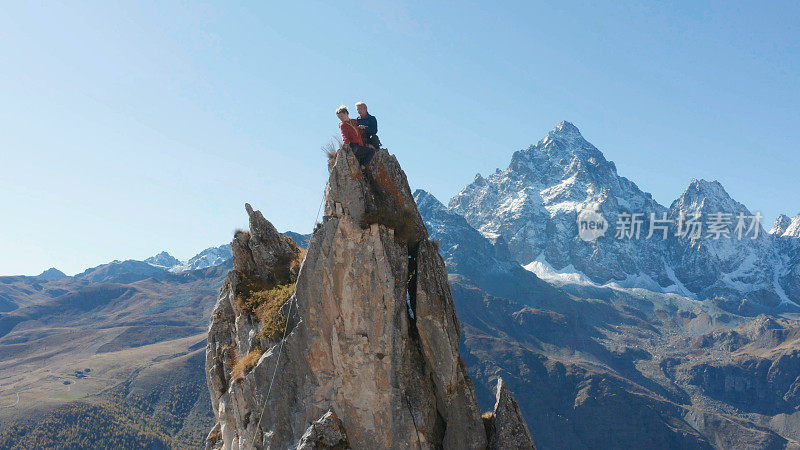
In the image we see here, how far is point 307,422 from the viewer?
2180 centimetres

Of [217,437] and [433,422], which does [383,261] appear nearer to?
[433,422]

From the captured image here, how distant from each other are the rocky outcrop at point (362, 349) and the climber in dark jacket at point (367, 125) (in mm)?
1744

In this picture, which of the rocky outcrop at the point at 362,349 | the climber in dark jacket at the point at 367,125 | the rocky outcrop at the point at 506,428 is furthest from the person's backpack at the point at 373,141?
the rocky outcrop at the point at 506,428

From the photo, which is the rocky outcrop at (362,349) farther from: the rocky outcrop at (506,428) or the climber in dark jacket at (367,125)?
the climber in dark jacket at (367,125)

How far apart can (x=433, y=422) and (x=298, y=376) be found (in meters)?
5.61

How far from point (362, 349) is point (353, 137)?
8.89 metres

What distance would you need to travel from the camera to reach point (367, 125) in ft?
81.1

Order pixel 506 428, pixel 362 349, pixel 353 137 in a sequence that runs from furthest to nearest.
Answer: pixel 353 137 → pixel 506 428 → pixel 362 349

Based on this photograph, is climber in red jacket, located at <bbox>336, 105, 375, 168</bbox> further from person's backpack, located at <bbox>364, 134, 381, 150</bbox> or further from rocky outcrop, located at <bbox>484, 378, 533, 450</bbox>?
rocky outcrop, located at <bbox>484, 378, 533, 450</bbox>

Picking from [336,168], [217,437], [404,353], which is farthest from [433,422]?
[217,437]

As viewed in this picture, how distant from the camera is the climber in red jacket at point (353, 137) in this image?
2389 cm

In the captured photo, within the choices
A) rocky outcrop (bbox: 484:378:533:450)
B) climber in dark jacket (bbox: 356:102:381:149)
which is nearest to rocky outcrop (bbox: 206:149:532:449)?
rocky outcrop (bbox: 484:378:533:450)

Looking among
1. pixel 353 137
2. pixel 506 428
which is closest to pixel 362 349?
pixel 506 428

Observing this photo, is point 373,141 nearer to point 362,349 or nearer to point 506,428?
point 362,349
